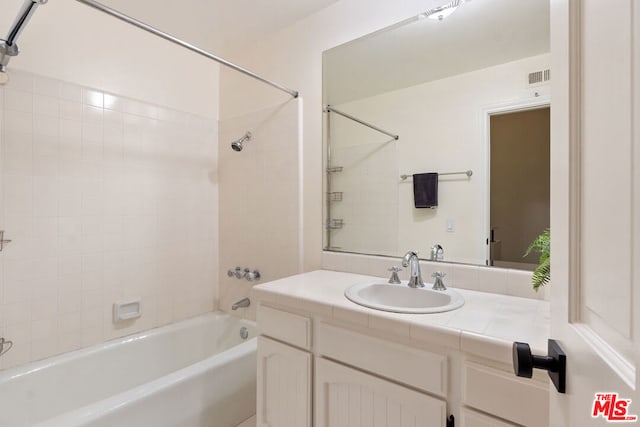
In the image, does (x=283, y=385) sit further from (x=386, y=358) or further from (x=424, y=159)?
(x=424, y=159)

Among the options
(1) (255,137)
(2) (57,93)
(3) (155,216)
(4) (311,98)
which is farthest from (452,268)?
(2) (57,93)

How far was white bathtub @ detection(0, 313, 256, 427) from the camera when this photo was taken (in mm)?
1314

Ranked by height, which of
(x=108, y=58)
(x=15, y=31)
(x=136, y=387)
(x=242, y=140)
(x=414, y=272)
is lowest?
(x=136, y=387)

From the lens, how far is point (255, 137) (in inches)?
88.7

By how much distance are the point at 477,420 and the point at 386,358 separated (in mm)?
298

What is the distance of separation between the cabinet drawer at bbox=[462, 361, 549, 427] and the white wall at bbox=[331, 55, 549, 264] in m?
0.63

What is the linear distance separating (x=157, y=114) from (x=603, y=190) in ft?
7.74

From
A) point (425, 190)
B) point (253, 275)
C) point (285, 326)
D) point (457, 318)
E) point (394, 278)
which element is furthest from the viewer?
point (253, 275)

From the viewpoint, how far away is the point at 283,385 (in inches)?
53.9

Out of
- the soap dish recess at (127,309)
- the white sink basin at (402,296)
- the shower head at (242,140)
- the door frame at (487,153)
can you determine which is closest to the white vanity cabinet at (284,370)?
the white sink basin at (402,296)

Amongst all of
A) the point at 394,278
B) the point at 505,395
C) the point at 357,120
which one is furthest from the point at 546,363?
the point at 357,120

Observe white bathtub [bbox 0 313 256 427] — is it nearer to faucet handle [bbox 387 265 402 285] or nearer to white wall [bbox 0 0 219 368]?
white wall [bbox 0 0 219 368]

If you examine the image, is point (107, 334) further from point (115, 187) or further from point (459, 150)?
point (459, 150)

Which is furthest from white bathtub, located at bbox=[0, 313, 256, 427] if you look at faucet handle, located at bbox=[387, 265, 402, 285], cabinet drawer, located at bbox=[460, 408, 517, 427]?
cabinet drawer, located at bbox=[460, 408, 517, 427]
